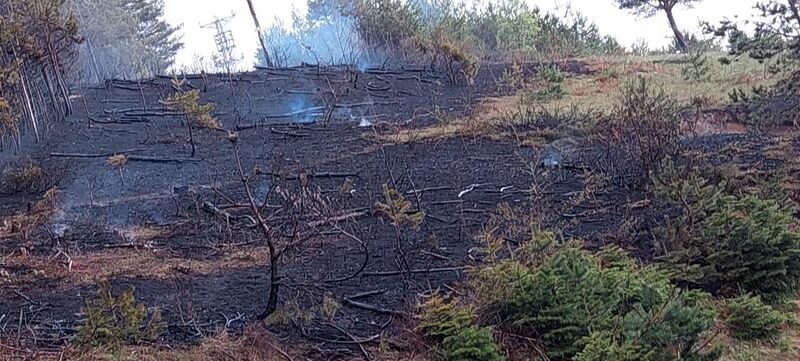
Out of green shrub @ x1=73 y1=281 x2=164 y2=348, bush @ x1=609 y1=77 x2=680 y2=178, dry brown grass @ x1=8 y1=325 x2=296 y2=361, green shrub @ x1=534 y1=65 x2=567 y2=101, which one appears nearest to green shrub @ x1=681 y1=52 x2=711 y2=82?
green shrub @ x1=534 y1=65 x2=567 y2=101

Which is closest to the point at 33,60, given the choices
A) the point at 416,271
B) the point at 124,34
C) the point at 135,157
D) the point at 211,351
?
the point at 135,157

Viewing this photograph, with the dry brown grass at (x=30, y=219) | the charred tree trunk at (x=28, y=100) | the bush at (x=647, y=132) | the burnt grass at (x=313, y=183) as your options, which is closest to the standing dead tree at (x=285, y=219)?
the burnt grass at (x=313, y=183)

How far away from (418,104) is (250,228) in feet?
20.5

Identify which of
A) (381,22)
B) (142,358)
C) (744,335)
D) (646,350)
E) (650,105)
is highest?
(381,22)

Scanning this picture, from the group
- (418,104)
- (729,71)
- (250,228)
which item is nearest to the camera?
(250,228)

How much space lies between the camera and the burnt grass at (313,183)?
13.9 feet

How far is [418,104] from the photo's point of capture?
458 inches

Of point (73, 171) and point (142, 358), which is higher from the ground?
point (73, 171)

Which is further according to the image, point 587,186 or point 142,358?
point 587,186

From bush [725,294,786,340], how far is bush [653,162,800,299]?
0.33 m

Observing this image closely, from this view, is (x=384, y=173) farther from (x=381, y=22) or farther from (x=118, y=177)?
(x=381, y=22)

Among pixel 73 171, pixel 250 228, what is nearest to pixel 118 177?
pixel 73 171

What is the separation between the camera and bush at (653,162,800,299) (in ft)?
13.9

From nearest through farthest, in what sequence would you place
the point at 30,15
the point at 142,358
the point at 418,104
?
the point at 142,358, the point at 30,15, the point at 418,104
